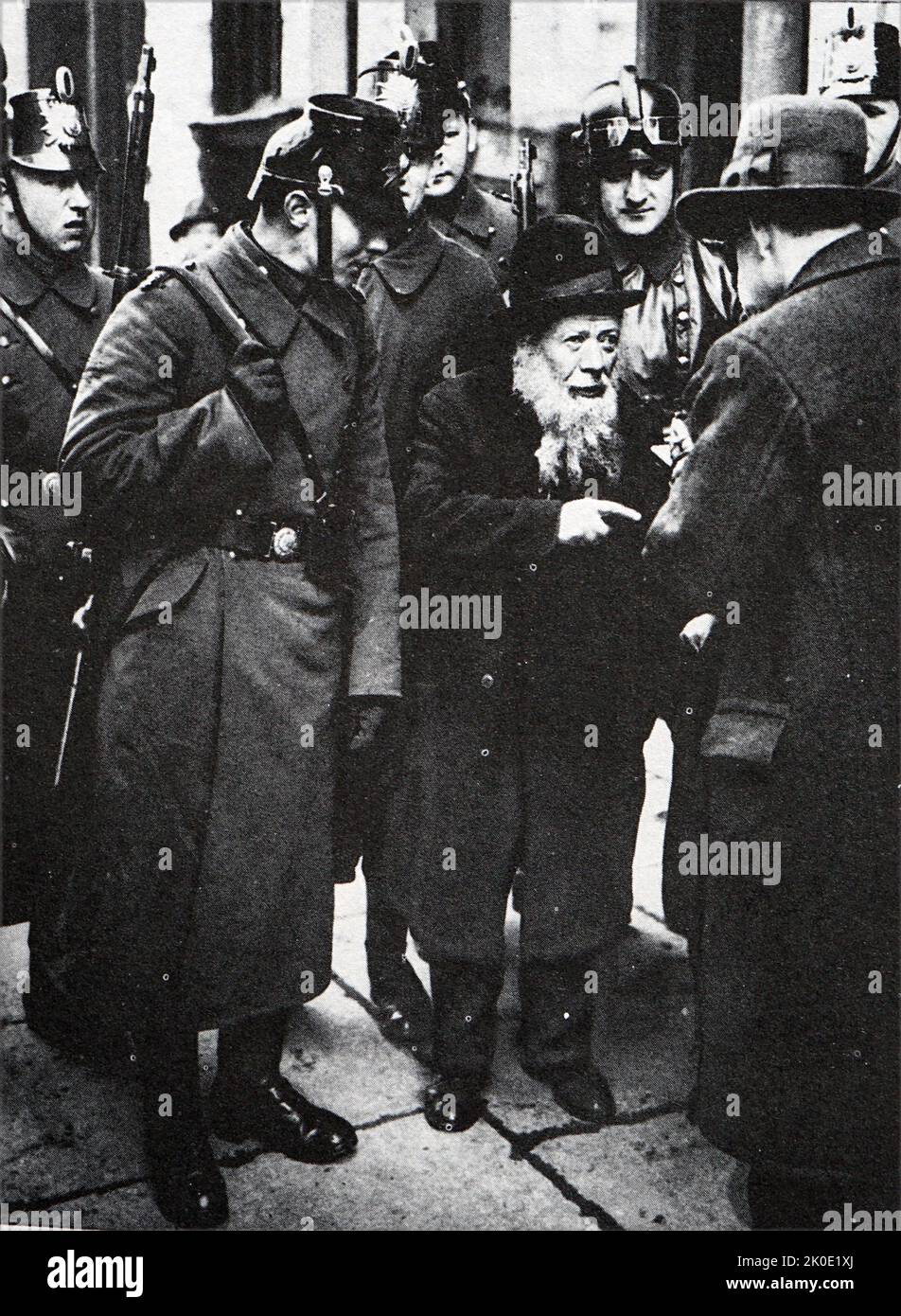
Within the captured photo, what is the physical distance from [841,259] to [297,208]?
1240 mm

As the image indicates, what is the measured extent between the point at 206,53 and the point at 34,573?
150 cm

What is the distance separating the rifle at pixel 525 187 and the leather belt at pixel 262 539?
120 cm

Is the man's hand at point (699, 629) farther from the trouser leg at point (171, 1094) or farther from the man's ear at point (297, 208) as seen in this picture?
the trouser leg at point (171, 1094)

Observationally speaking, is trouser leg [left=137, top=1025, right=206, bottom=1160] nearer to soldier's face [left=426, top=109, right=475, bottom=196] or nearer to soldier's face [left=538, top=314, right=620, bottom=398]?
soldier's face [left=538, top=314, right=620, bottom=398]

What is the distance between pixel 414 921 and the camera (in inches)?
148

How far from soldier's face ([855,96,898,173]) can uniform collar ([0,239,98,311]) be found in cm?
208

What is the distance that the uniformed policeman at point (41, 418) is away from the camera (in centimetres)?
378

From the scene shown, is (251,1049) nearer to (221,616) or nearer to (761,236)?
(221,616)

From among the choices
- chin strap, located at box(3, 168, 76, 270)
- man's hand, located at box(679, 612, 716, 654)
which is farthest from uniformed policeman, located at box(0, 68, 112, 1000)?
man's hand, located at box(679, 612, 716, 654)

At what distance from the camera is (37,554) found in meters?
3.91

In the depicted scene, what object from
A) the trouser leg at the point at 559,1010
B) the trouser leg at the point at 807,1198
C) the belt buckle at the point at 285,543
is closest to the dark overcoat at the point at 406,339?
the belt buckle at the point at 285,543

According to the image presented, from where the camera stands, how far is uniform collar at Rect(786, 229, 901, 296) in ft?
9.45

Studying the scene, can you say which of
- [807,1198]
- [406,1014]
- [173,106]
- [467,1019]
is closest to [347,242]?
[173,106]
